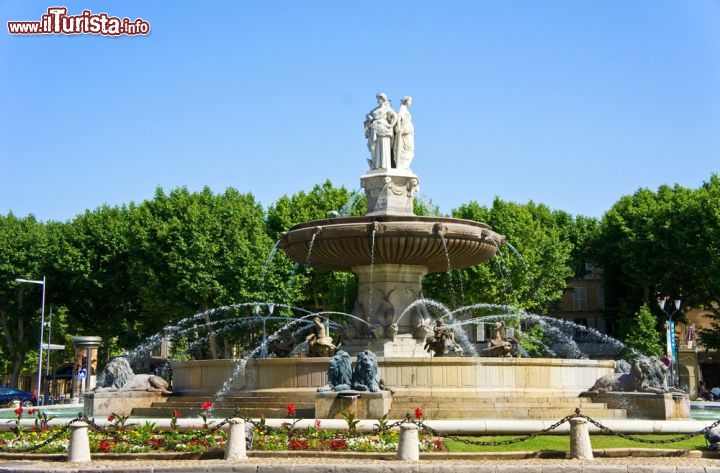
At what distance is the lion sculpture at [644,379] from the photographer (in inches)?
685

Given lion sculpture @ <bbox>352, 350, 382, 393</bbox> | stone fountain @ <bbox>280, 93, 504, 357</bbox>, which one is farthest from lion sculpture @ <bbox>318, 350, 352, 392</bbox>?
stone fountain @ <bbox>280, 93, 504, 357</bbox>

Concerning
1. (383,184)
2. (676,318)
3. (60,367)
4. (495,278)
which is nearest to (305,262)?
(383,184)

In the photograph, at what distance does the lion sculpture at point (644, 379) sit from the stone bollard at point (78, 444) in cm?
1020

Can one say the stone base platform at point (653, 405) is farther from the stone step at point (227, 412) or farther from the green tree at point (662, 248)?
the green tree at point (662, 248)

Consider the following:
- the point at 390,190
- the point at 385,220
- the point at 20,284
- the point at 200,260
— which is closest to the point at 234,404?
the point at 385,220

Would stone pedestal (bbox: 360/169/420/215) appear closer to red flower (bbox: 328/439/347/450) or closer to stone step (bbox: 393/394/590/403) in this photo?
stone step (bbox: 393/394/590/403)

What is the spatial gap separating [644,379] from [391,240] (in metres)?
6.12

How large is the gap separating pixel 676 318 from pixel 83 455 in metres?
39.7

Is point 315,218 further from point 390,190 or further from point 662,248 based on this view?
point 390,190

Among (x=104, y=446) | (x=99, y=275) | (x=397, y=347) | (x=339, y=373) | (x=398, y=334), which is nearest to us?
(x=104, y=446)

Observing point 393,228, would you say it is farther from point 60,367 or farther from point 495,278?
point 60,367

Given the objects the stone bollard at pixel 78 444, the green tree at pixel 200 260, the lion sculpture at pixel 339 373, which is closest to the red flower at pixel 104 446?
the stone bollard at pixel 78 444

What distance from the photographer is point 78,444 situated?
12070 millimetres

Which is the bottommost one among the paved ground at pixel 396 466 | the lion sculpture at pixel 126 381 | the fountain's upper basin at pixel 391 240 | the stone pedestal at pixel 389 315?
the paved ground at pixel 396 466
